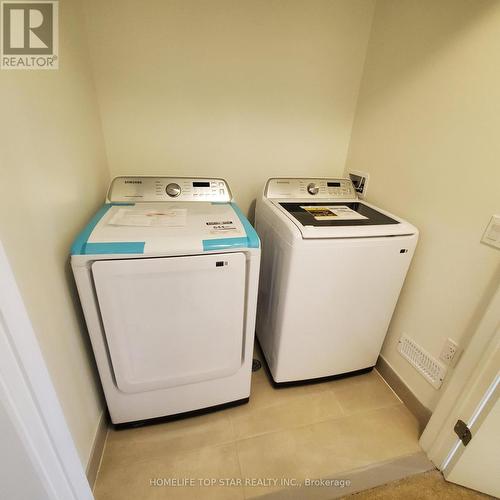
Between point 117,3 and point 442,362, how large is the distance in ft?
7.51

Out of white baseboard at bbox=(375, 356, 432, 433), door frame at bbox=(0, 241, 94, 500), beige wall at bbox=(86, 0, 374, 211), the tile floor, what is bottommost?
the tile floor

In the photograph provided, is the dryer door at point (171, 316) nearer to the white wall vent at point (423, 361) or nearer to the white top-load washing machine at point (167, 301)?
the white top-load washing machine at point (167, 301)

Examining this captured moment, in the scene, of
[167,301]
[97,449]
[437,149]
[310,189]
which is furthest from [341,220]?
[97,449]

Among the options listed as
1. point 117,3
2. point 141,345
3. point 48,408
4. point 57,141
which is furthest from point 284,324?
point 117,3

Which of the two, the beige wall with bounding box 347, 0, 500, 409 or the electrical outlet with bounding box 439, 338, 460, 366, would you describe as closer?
the beige wall with bounding box 347, 0, 500, 409

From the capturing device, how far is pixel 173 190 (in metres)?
1.37

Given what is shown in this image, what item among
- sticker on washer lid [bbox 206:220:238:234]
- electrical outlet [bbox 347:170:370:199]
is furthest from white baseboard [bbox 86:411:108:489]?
electrical outlet [bbox 347:170:370:199]

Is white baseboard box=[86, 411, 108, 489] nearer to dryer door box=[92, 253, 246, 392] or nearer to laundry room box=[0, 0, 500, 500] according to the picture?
laundry room box=[0, 0, 500, 500]

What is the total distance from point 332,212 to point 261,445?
119cm

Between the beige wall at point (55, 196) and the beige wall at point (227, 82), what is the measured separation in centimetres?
19

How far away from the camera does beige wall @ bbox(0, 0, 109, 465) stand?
0.67 metres

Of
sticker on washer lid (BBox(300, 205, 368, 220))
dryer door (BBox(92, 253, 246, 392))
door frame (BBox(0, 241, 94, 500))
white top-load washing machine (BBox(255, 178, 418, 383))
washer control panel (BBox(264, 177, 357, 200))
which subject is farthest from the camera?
washer control panel (BBox(264, 177, 357, 200))

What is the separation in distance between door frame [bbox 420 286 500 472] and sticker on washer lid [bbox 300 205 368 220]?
0.63 metres

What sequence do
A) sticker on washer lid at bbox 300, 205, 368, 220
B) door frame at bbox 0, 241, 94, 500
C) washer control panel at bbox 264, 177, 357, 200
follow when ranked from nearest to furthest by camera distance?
door frame at bbox 0, 241, 94, 500 → sticker on washer lid at bbox 300, 205, 368, 220 → washer control panel at bbox 264, 177, 357, 200
